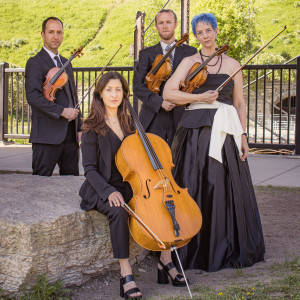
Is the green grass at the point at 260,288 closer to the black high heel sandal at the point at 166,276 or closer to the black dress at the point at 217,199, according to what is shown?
the black high heel sandal at the point at 166,276

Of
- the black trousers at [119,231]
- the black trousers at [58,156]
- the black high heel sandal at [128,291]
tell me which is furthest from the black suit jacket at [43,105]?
the black high heel sandal at [128,291]

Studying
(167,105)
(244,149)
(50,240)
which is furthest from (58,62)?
(50,240)

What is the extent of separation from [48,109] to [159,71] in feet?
3.18

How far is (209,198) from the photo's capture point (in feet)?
11.3

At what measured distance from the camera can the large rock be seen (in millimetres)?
2783

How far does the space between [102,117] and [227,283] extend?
4.27 feet

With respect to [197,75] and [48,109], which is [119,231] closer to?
[197,75]

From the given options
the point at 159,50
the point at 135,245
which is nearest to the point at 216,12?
the point at 159,50

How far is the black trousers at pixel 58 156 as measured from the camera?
168 inches

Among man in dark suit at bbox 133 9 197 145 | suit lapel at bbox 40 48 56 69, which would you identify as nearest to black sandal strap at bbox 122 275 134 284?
man in dark suit at bbox 133 9 197 145

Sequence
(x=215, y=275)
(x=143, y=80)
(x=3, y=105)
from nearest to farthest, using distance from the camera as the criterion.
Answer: (x=215, y=275), (x=143, y=80), (x=3, y=105)

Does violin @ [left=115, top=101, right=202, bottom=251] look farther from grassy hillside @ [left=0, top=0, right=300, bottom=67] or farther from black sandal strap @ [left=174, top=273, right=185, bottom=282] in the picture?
grassy hillside @ [left=0, top=0, right=300, bottom=67]

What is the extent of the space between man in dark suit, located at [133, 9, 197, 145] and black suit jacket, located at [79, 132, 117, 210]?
39.6 inches

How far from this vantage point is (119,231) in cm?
290
